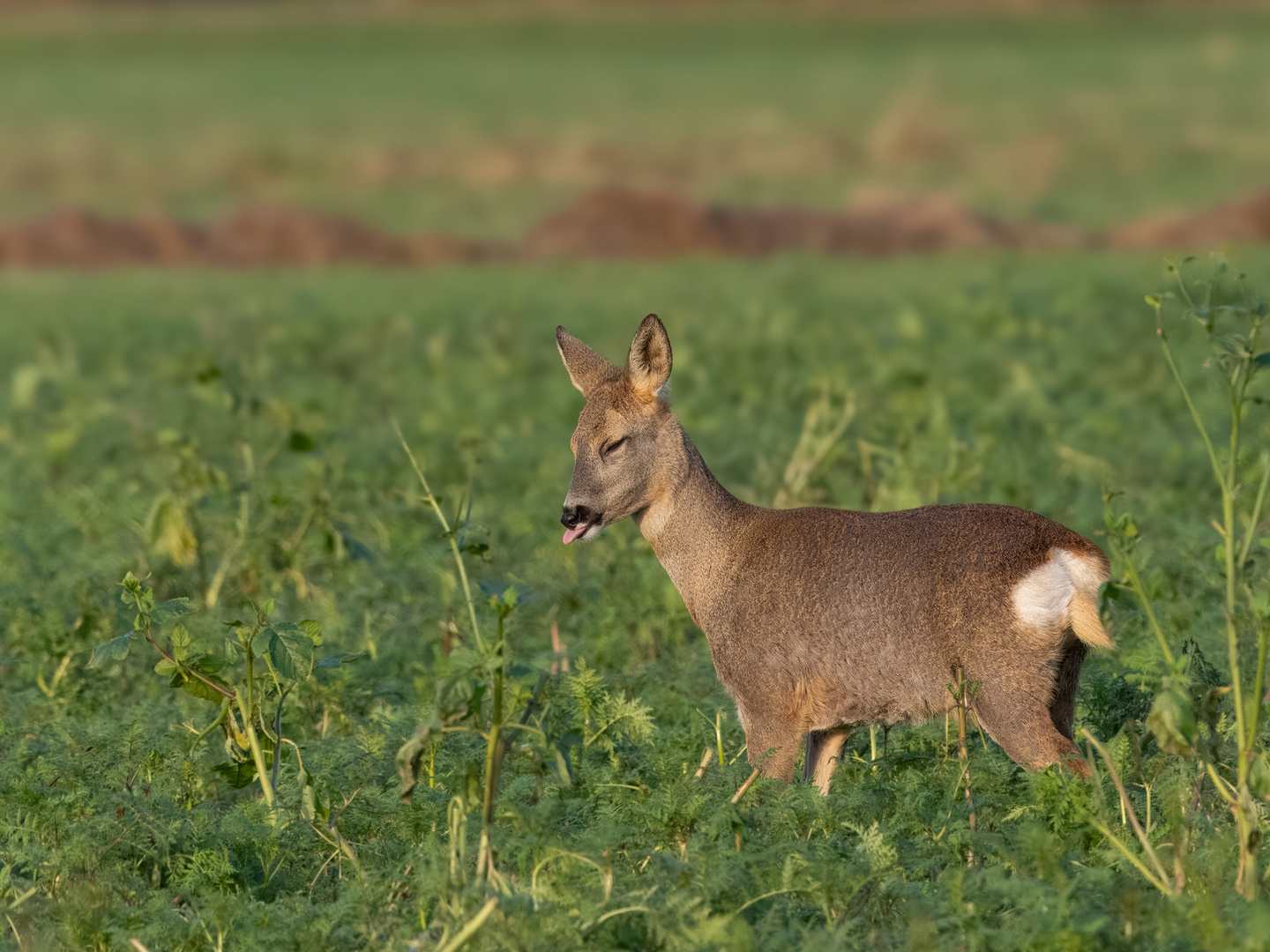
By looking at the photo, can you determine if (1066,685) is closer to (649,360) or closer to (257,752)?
(649,360)

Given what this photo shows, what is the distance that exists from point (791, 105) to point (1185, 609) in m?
50.2

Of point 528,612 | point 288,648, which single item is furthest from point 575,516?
point 528,612

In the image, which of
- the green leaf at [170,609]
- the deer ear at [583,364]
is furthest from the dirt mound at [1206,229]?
the green leaf at [170,609]

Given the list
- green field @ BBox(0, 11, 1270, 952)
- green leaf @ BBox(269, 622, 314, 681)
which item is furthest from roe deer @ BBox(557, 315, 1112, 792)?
green leaf @ BBox(269, 622, 314, 681)

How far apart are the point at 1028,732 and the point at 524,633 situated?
302 centimetres

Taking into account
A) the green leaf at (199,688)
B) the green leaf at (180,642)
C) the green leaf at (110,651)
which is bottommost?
the green leaf at (199,688)

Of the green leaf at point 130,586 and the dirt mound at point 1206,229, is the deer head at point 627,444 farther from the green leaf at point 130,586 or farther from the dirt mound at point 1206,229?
the dirt mound at point 1206,229

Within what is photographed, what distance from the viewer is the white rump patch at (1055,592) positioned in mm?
5180

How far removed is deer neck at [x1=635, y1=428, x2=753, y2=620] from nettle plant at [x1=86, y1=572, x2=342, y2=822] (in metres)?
1.43

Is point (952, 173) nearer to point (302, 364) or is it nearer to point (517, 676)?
point (302, 364)

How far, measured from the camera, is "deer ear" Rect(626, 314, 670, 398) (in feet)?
19.7

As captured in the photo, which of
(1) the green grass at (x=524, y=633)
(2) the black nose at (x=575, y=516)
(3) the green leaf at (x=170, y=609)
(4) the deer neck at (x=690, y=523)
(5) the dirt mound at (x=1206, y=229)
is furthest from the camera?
(5) the dirt mound at (x=1206, y=229)

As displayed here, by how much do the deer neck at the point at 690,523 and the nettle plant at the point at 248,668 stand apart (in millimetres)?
1426

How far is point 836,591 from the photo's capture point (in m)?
5.63
